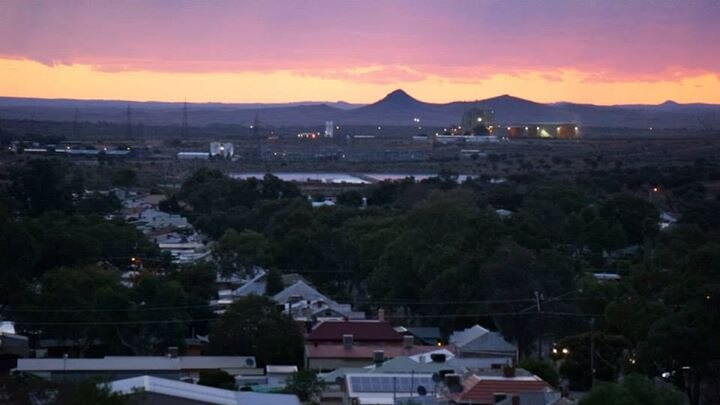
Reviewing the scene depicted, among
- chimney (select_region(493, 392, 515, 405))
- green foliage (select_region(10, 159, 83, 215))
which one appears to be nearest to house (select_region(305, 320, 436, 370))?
chimney (select_region(493, 392, 515, 405))

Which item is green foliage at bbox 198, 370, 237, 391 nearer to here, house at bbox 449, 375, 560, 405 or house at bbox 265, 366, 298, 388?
house at bbox 265, 366, 298, 388

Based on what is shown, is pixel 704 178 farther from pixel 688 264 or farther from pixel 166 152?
pixel 166 152

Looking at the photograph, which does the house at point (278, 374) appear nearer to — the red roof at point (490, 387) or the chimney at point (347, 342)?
the chimney at point (347, 342)

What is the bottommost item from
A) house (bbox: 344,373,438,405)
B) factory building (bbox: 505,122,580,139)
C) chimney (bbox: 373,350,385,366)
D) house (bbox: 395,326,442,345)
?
factory building (bbox: 505,122,580,139)

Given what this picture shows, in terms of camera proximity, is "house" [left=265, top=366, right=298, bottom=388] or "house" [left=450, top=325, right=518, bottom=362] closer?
"house" [left=265, top=366, right=298, bottom=388]

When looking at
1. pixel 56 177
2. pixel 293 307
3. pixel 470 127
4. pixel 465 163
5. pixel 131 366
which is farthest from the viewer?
pixel 470 127

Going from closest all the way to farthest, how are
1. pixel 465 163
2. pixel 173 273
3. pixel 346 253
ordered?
pixel 173 273, pixel 346 253, pixel 465 163

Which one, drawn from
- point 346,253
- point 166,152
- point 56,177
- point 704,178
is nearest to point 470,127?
point 166,152
